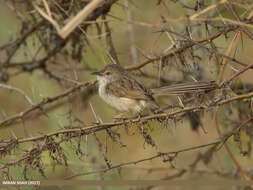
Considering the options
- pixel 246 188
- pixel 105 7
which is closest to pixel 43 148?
pixel 105 7

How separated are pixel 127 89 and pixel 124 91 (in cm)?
5

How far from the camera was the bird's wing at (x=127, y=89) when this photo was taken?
5.55 m

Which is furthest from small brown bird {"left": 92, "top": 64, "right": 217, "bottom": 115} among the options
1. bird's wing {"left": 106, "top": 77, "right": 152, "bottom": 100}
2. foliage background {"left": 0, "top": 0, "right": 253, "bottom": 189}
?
foliage background {"left": 0, "top": 0, "right": 253, "bottom": 189}

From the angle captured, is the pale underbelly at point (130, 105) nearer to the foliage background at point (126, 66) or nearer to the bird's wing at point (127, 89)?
the bird's wing at point (127, 89)

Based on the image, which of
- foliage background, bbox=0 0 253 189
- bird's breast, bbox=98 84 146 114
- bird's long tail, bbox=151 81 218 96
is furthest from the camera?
A: bird's breast, bbox=98 84 146 114

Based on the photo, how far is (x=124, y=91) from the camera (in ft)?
18.7

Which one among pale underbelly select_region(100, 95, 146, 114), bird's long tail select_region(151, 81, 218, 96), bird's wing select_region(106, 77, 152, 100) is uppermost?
bird's wing select_region(106, 77, 152, 100)

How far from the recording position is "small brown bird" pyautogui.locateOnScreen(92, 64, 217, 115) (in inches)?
216

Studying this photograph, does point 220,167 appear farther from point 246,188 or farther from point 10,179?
point 10,179

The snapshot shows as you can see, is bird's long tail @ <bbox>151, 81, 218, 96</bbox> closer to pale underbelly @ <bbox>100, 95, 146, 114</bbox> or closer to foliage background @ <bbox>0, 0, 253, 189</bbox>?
foliage background @ <bbox>0, 0, 253, 189</bbox>

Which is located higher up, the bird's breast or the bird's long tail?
the bird's breast

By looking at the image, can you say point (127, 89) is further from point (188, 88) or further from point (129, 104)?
point (188, 88)

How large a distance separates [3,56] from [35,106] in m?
2.33

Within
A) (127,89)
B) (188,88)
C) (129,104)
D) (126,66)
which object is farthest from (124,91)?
(188,88)
